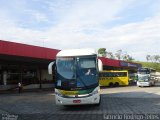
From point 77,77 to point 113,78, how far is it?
118 feet

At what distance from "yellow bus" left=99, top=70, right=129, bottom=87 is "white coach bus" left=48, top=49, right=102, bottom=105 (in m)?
34.8

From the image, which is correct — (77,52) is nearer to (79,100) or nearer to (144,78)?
(79,100)

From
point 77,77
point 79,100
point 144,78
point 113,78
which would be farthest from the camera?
point 113,78

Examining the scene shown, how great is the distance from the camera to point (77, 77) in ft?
60.7

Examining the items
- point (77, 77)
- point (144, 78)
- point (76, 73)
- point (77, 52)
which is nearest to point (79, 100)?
point (77, 77)

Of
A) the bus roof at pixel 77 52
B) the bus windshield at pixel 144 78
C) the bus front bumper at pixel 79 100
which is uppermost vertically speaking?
the bus roof at pixel 77 52

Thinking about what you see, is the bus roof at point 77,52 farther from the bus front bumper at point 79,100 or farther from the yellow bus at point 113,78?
the yellow bus at point 113,78

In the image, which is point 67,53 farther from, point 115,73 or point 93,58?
point 115,73

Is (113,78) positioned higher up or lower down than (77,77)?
lower down

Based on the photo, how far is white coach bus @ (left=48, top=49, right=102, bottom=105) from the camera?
712 inches

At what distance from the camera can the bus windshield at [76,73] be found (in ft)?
60.2

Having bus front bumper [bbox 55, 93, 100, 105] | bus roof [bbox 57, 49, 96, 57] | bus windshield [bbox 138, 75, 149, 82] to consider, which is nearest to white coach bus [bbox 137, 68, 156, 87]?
bus windshield [bbox 138, 75, 149, 82]

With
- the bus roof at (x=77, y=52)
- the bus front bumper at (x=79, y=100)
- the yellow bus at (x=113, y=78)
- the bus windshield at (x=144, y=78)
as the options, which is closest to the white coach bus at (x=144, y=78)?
the bus windshield at (x=144, y=78)

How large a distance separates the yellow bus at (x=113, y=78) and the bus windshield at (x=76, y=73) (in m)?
34.9
